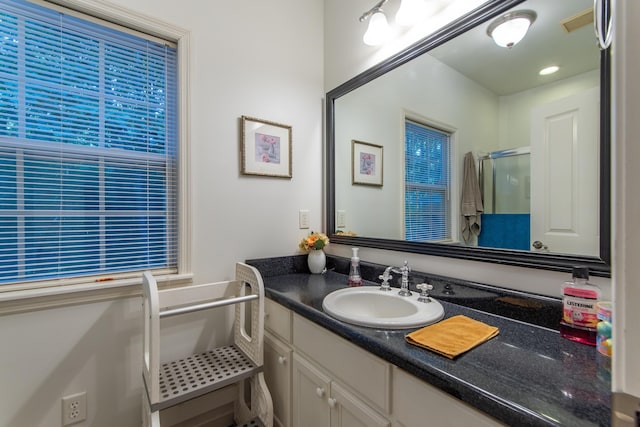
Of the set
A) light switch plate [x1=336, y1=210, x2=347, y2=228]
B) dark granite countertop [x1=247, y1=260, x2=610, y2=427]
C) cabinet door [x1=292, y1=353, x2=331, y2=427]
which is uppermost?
light switch plate [x1=336, y1=210, x2=347, y2=228]

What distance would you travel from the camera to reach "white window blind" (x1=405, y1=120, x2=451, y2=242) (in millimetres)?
1272

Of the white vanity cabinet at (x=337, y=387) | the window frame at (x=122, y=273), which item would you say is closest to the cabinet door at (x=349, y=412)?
the white vanity cabinet at (x=337, y=387)

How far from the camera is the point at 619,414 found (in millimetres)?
314

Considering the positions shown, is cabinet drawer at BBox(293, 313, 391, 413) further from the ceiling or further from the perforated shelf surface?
the ceiling

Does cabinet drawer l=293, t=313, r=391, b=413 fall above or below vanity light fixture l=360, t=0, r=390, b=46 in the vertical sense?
below

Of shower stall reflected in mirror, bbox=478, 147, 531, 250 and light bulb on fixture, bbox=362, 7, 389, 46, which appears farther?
light bulb on fixture, bbox=362, 7, 389, 46

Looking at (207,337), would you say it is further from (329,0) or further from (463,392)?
(329,0)

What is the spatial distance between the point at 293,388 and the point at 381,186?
3.54 feet

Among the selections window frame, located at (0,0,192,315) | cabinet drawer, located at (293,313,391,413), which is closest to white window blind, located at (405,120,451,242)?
cabinet drawer, located at (293,313,391,413)

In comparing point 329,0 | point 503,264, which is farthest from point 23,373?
point 329,0

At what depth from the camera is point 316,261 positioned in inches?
68.6

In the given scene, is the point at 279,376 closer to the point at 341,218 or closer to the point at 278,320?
the point at 278,320

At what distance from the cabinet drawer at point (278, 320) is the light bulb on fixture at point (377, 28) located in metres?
1.42

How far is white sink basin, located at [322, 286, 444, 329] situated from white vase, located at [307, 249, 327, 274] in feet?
1.36
